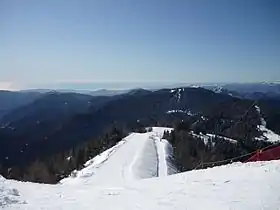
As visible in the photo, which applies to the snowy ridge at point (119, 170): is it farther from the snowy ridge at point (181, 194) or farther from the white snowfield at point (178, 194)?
the snowy ridge at point (181, 194)

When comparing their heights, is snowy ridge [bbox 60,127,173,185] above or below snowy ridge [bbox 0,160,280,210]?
below

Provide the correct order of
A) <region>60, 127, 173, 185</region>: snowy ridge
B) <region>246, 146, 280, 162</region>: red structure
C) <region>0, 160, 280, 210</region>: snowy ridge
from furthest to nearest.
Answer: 1. <region>60, 127, 173, 185</region>: snowy ridge
2. <region>246, 146, 280, 162</region>: red structure
3. <region>0, 160, 280, 210</region>: snowy ridge

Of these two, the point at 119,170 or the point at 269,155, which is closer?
the point at 269,155

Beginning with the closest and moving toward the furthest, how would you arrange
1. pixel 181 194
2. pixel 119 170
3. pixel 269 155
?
pixel 181 194
pixel 269 155
pixel 119 170

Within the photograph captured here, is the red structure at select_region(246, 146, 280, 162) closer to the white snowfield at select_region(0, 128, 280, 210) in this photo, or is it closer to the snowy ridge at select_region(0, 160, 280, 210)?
the white snowfield at select_region(0, 128, 280, 210)

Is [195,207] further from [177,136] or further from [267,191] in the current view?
[177,136]

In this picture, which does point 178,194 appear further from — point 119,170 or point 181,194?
point 119,170

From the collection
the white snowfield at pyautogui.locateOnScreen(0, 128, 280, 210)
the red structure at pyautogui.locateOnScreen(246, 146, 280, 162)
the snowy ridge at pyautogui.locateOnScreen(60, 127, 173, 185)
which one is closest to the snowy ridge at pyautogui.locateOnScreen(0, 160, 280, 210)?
the white snowfield at pyautogui.locateOnScreen(0, 128, 280, 210)

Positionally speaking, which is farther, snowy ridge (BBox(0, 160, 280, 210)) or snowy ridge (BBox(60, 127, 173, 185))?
snowy ridge (BBox(60, 127, 173, 185))

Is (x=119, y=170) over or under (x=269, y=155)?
under

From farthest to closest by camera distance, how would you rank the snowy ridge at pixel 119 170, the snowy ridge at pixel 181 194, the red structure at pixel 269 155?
1. the snowy ridge at pixel 119 170
2. the red structure at pixel 269 155
3. the snowy ridge at pixel 181 194

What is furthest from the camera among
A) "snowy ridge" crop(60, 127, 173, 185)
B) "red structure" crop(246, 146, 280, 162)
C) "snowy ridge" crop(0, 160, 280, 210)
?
"snowy ridge" crop(60, 127, 173, 185)

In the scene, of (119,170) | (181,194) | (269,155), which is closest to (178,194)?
(181,194)

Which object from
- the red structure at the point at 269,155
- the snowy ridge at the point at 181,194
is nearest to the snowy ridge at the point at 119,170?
the red structure at the point at 269,155
